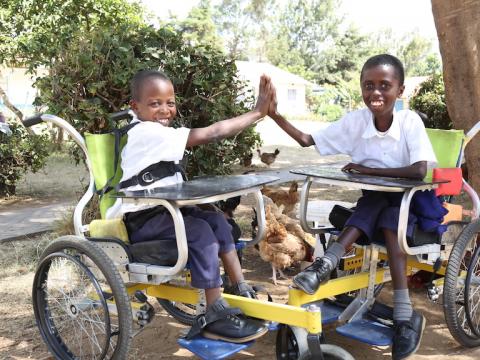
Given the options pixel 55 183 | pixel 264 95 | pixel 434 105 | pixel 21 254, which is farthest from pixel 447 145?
pixel 55 183

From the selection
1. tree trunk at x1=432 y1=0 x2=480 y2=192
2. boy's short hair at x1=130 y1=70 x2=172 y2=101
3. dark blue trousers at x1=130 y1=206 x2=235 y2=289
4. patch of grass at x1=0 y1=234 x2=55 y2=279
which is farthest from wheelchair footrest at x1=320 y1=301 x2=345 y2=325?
patch of grass at x1=0 y1=234 x2=55 y2=279

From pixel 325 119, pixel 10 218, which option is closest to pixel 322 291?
pixel 10 218

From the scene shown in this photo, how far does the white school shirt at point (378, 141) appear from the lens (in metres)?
2.98

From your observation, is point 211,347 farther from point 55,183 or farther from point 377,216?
point 55,183

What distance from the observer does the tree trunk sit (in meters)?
4.56

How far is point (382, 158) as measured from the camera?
3.12m

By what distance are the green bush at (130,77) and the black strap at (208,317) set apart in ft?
6.90

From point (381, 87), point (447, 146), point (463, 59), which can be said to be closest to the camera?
point (381, 87)

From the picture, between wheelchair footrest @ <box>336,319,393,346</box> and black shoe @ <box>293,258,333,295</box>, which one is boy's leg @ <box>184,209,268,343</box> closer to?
black shoe @ <box>293,258,333,295</box>

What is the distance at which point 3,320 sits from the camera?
3.83 meters

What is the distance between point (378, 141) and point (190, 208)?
1.17 meters

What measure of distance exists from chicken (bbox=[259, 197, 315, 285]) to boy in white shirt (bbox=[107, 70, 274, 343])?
1.47 metres

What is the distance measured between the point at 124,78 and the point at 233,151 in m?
2.36

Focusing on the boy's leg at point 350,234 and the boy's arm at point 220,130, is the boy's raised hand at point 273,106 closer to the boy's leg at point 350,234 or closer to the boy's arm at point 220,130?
the boy's arm at point 220,130
